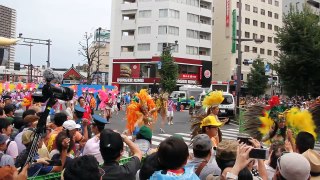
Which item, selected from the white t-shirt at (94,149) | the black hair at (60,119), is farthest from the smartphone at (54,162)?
the black hair at (60,119)

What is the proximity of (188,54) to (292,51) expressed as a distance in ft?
103

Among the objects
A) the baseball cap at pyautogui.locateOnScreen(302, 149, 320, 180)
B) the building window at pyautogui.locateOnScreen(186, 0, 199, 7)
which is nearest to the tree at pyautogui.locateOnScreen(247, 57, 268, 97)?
the building window at pyautogui.locateOnScreen(186, 0, 199, 7)

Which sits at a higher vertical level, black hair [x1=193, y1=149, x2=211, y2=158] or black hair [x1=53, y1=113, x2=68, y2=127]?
black hair [x1=53, y1=113, x2=68, y2=127]

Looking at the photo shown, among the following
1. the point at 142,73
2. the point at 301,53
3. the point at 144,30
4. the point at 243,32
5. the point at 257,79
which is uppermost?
the point at 243,32

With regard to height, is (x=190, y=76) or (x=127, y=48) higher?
(x=127, y=48)

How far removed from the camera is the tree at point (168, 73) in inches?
1907

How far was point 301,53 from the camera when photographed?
23.4 m

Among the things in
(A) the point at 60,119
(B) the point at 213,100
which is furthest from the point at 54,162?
(B) the point at 213,100

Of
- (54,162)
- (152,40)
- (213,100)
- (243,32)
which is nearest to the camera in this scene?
(54,162)

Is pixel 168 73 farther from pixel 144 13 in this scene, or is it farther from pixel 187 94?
pixel 187 94

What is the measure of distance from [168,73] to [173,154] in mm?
46308

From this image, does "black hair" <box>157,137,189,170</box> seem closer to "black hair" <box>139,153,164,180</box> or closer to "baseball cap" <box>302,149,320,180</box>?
"black hair" <box>139,153,164,180</box>

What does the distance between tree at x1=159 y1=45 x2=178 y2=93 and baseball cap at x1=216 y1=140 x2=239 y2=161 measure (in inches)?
1765

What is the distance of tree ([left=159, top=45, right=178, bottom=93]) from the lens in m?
48.4
